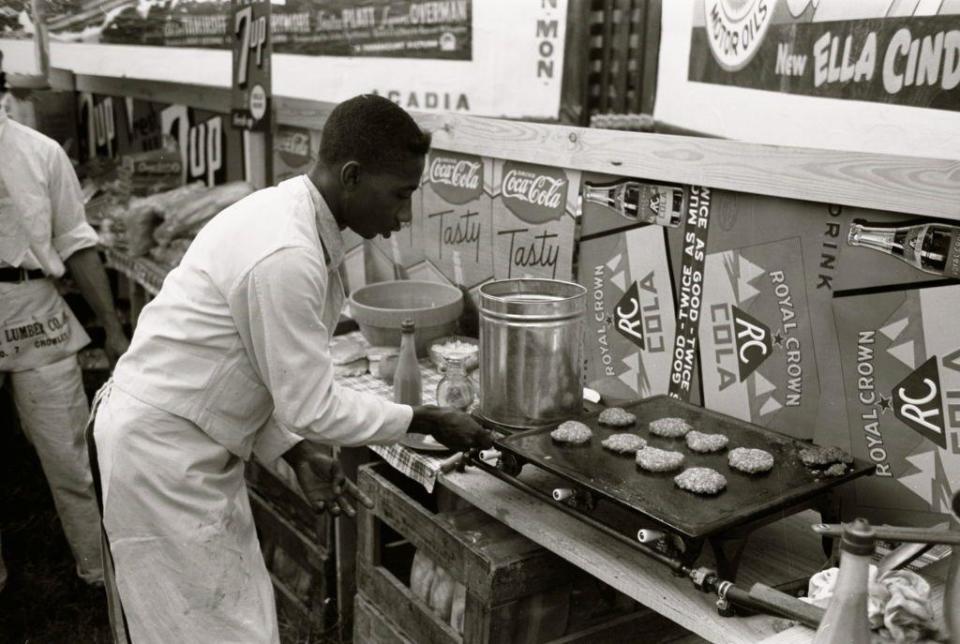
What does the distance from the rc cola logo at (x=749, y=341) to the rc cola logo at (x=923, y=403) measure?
0.45 m

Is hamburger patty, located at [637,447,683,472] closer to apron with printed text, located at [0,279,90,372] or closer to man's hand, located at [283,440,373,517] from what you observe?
man's hand, located at [283,440,373,517]

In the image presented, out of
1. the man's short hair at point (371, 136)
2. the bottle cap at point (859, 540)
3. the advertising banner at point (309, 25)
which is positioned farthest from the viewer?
the advertising banner at point (309, 25)

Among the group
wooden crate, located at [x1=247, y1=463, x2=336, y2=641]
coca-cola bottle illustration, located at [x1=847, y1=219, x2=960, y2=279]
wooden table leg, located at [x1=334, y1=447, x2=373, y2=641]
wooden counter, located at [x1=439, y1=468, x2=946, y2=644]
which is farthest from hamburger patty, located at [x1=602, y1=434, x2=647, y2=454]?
wooden crate, located at [x1=247, y1=463, x2=336, y2=641]

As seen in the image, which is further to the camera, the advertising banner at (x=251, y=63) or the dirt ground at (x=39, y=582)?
the advertising banner at (x=251, y=63)

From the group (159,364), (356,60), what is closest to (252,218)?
(159,364)

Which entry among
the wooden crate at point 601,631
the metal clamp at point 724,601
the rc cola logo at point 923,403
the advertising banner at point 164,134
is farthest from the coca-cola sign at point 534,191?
the advertising banner at point 164,134

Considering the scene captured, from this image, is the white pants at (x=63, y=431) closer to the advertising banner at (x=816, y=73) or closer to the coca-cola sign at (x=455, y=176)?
the coca-cola sign at (x=455, y=176)

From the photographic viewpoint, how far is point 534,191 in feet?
12.2

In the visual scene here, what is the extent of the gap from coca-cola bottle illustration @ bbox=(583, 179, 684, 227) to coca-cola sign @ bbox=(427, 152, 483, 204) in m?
0.74

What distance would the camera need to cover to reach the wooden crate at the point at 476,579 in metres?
2.54

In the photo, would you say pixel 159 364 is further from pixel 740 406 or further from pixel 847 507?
pixel 847 507

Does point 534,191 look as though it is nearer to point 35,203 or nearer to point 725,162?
point 725,162

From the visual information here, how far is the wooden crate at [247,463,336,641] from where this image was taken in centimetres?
371

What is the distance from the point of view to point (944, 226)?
232 centimetres
